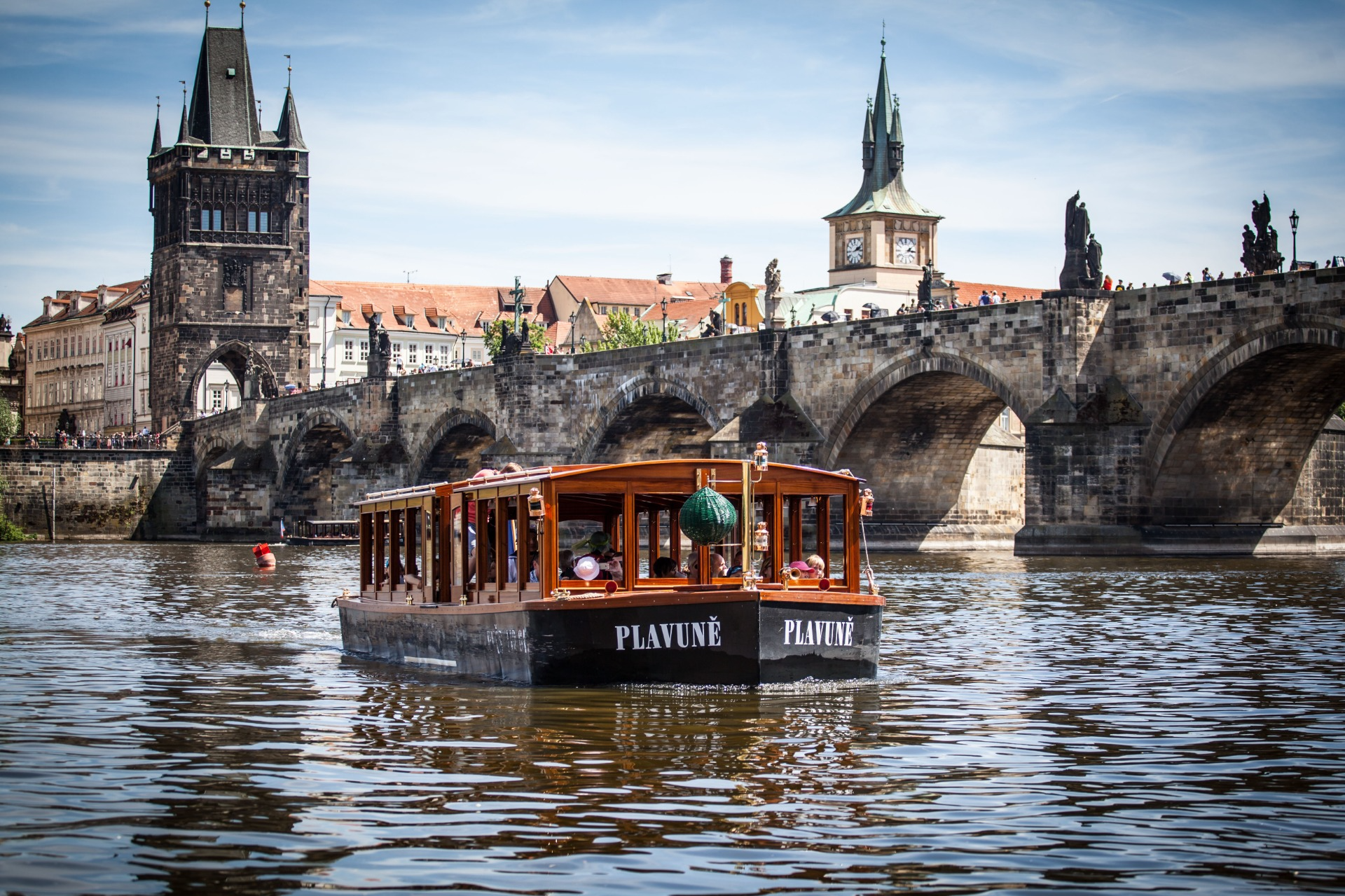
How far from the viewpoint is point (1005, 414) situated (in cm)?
5497

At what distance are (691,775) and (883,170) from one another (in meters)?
102

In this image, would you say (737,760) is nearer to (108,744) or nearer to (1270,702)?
(108,744)

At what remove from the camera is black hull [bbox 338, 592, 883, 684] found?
14305 millimetres

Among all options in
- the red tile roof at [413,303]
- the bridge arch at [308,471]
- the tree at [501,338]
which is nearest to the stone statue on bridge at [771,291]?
the bridge arch at [308,471]

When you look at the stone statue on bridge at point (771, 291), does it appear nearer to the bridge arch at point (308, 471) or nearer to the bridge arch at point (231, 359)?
the bridge arch at point (308, 471)

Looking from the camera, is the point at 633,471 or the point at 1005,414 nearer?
the point at 633,471

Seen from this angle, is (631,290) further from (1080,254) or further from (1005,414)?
(1080,254)

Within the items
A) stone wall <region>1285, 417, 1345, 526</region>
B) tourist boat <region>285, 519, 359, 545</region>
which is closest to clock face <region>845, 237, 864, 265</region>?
tourist boat <region>285, 519, 359, 545</region>

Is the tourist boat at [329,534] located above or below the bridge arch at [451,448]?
below

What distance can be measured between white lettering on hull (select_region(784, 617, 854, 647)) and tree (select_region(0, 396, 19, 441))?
311 ft

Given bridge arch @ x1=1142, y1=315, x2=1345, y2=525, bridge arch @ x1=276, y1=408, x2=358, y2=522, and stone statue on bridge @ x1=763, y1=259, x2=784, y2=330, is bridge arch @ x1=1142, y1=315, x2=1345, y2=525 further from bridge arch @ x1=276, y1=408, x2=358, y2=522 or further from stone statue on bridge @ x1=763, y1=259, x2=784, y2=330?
bridge arch @ x1=276, y1=408, x2=358, y2=522

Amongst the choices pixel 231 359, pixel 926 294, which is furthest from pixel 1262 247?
pixel 231 359

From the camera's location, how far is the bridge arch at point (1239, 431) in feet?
111

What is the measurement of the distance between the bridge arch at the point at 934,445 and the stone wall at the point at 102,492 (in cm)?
3945
